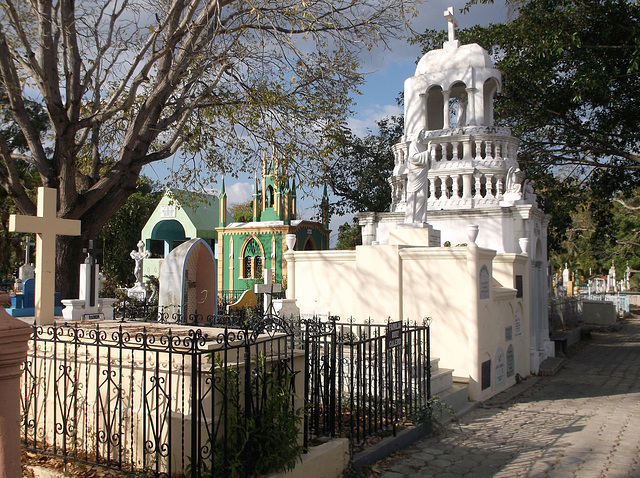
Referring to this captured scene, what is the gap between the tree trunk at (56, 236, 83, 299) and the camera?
10664 millimetres

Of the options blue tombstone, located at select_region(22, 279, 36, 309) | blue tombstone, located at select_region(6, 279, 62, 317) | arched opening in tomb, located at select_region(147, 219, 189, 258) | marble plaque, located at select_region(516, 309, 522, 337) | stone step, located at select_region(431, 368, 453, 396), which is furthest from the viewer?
arched opening in tomb, located at select_region(147, 219, 189, 258)

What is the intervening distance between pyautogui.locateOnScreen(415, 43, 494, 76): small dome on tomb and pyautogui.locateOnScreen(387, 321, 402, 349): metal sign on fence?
36.6 feet

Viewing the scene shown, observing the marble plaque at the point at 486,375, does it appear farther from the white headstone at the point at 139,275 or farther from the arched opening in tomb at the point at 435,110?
the white headstone at the point at 139,275

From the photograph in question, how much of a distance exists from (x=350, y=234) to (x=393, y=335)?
850 inches

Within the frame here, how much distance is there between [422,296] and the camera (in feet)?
35.6

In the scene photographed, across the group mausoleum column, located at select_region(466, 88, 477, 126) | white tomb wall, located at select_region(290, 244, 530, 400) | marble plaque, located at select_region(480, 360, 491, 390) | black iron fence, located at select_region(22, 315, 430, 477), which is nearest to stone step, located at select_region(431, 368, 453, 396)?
white tomb wall, located at select_region(290, 244, 530, 400)

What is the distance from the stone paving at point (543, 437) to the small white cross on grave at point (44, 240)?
437 cm

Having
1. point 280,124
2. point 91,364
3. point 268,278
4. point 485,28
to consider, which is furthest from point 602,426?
point 485,28

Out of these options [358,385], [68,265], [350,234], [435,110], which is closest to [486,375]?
[358,385]

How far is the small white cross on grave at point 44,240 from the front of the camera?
23.5 feet

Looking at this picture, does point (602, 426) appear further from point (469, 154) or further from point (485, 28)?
point (485, 28)

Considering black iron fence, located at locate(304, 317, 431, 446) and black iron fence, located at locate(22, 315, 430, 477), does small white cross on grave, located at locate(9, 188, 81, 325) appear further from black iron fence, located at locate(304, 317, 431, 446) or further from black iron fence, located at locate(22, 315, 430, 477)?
black iron fence, located at locate(304, 317, 431, 446)

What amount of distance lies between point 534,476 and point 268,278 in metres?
12.9

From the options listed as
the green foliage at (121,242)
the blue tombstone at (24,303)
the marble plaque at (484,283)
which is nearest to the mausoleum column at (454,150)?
the marble plaque at (484,283)
